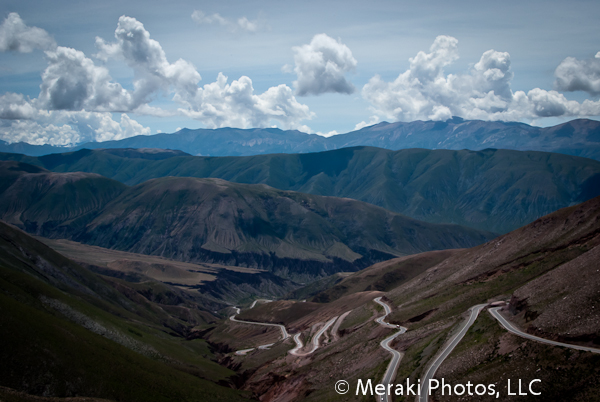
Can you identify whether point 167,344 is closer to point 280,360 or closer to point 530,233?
point 280,360

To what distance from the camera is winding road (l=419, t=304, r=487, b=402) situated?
136ft

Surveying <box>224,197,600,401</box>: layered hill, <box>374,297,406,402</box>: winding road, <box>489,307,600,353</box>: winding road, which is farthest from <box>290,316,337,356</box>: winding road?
<box>489,307,600,353</box>: winding road

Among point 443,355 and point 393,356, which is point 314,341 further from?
point 443,355

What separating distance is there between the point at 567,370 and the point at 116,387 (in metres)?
45.4

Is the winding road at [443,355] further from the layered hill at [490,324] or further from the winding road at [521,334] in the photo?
the winding road at [521,334]

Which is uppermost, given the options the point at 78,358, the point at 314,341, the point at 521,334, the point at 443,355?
the point at 521,334

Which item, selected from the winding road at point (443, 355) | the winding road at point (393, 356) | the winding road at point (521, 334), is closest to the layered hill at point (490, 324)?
the winding road at point (521, 334)

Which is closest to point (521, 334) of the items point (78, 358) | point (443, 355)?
point (443, 355)

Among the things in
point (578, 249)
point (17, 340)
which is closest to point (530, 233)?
point (578, 249)

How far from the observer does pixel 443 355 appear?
47.4 metres

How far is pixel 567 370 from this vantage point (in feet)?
113

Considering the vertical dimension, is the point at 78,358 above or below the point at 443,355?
below

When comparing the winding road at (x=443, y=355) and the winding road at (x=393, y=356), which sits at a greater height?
the winding road at (x=443, y=355)

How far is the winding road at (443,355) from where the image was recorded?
136 ft
